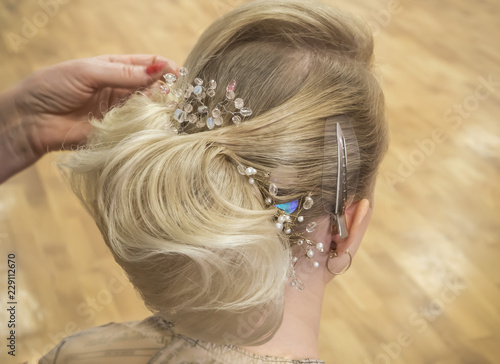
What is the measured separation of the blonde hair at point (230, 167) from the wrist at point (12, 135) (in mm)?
602


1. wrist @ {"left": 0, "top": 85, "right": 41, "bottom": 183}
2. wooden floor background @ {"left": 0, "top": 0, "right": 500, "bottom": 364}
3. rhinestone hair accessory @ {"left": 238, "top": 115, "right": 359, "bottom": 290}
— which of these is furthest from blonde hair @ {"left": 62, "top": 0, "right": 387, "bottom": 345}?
wrist @ {"left": 0, "top": 85, "right": 41, "bottom": 183}

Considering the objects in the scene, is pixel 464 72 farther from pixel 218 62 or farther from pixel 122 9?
pixel 218 62

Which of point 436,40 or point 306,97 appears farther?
point 436,40

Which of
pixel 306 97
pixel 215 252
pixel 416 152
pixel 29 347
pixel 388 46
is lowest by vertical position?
pixel 29 347

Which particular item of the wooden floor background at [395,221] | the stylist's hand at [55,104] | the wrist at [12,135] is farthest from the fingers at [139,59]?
the wooden floor background at [395,221]

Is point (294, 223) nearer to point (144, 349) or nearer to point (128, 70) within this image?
point (144, 349)

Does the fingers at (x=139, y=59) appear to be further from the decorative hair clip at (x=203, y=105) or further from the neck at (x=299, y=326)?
the neck at (x=299, y=326)

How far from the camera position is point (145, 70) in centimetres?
132

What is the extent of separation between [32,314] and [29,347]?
141 mm

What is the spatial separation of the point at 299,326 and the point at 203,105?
452mm

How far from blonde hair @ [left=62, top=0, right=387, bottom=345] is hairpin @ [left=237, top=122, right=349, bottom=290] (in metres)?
0.02

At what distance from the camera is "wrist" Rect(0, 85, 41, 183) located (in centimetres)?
147

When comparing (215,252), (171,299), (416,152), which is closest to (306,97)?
(215,252)

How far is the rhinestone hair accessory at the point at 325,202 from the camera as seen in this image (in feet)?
2.85
